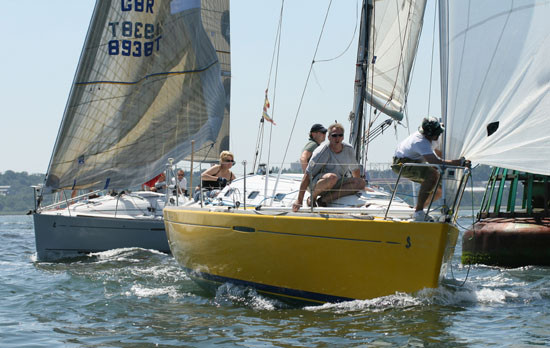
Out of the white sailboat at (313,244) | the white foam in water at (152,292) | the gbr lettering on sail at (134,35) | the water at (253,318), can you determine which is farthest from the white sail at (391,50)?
the white foam in water at (152,292)

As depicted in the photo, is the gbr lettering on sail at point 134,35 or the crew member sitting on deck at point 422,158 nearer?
the crew member sitting on deck at point 422,158

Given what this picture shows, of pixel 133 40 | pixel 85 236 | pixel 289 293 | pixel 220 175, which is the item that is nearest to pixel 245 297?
pixel 289 293

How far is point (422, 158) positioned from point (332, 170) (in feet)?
4.37

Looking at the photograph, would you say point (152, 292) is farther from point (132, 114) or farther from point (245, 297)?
point (132, 114)

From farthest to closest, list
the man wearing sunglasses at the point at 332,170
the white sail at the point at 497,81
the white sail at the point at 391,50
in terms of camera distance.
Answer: the white sail at the point at 391,50 → the man wearing sunglasses at the point at 332,170 → the white sail at the point at 497,81

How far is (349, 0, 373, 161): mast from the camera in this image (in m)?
11.9

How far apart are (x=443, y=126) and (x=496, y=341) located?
2.15m

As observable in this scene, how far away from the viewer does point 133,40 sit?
677 inches

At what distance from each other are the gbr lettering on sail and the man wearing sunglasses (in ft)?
30.0

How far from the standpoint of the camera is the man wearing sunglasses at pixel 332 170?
895 cm

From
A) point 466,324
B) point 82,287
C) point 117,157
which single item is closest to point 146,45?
point 117,157

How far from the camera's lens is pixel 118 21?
56.3 feet

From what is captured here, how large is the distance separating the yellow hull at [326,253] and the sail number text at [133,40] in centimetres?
871

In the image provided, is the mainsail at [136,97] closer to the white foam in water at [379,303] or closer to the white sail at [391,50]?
the white sail at [391,50]
